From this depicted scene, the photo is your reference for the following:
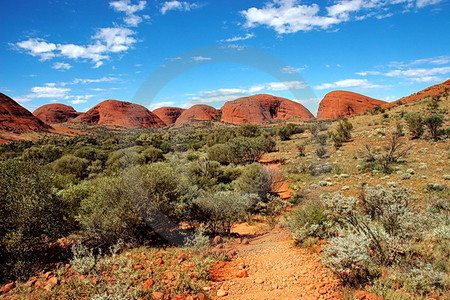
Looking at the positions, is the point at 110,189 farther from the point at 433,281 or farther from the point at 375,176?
the point at 375,176

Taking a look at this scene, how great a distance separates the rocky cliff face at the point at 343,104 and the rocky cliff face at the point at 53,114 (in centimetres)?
13391

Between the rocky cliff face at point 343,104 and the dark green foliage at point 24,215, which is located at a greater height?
the rocky cliff face at point 343,104

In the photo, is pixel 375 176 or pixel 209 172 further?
pixel 209 172

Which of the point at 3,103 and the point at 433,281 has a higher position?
the point at 3,103

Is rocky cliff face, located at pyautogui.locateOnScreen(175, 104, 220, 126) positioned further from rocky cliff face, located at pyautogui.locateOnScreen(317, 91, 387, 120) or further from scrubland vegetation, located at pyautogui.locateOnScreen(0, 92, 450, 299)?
scrubland vegetation, located at pyautogui.locateOnScreen(0, 92, 450, 299)

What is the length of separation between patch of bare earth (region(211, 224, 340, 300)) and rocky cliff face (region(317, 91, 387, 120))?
2851 inches

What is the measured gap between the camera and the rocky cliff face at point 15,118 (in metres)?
68.3

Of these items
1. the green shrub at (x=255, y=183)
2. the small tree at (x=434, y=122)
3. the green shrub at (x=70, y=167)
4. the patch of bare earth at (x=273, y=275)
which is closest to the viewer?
the patch of bare earth at (x=273, y=275)

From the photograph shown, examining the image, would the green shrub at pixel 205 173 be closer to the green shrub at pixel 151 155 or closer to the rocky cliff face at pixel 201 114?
the green shrub at pixel 151 155

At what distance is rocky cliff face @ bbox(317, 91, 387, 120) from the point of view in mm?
73312

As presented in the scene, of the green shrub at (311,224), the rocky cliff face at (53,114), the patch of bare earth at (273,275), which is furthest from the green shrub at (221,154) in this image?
the rocky cliff face at (53,114)

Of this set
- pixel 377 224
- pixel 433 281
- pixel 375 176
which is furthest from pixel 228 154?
pixel 433 281

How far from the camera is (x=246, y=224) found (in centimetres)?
968

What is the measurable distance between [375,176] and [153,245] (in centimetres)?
1148
